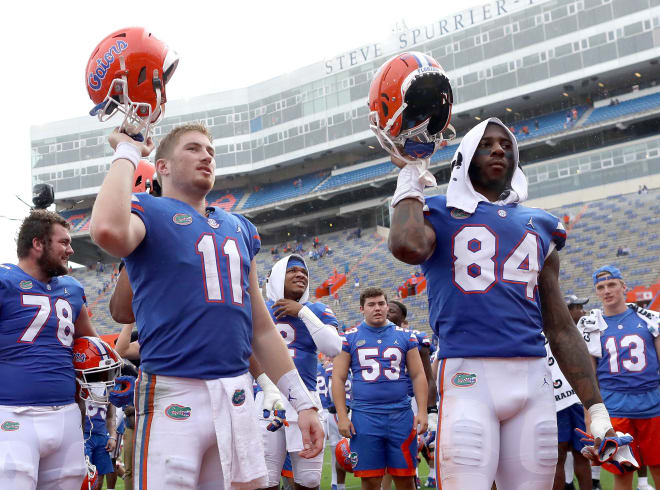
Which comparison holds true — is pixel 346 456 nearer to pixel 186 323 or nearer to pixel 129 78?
pixel 186 323

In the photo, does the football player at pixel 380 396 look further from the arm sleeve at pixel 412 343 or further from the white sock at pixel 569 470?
the white sock at pixel 569 470

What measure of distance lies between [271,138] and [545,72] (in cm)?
1921

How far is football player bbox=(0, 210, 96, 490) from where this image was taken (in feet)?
13.3

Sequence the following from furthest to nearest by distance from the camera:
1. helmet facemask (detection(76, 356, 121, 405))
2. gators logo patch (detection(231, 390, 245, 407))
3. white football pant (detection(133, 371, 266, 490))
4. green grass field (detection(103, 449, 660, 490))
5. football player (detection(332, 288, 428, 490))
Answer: green grass field (detection(103, 449, 660, 490)) → football player (detection(332, 288, 428, 490)) → helmet facemask (detection(76, 356, 121, 405)) → gators logo patch (detection(231, 390, 245, 407)) → white football pant (detection(133, 371, 266, 490))

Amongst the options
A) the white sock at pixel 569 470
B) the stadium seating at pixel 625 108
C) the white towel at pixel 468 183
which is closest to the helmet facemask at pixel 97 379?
the white towel at pixel 468 183

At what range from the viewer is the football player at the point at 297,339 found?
579 cm

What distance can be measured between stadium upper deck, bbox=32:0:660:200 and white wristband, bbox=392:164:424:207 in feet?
131

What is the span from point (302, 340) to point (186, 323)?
3.58 m

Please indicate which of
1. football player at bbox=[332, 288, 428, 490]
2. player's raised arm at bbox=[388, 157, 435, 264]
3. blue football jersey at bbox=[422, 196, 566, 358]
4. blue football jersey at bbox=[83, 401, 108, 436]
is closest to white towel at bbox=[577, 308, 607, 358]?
football player at bbox=[332, 288, 428, 490]

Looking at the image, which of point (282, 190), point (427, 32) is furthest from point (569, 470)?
point (282, 190)

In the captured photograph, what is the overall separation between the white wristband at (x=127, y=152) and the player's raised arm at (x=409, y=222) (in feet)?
3.55

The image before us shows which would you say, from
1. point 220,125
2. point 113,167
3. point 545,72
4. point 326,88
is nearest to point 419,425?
point 113,167

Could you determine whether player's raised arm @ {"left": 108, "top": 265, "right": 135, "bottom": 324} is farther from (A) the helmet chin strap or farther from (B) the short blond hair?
(A) the helmet chin strap

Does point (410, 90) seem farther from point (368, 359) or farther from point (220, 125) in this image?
point (220, 125)
